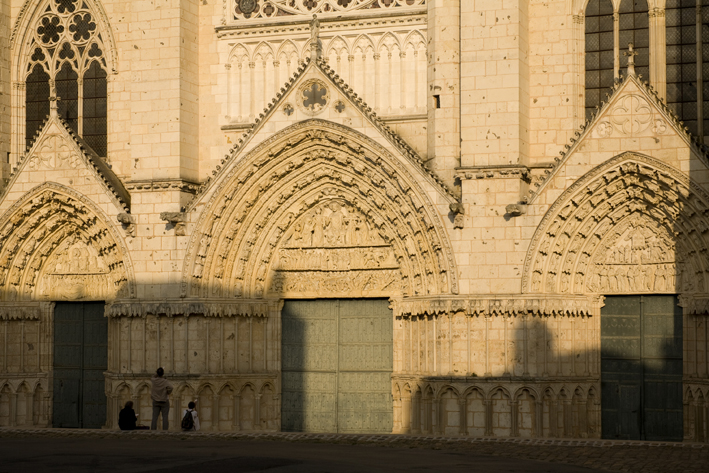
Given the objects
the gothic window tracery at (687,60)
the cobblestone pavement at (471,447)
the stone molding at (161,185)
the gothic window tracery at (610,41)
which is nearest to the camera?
the cobblestone pavement at (471,447)

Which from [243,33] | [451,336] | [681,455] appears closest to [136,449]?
[451,336]

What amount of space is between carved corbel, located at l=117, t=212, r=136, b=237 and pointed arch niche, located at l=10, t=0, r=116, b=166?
2.28 metres

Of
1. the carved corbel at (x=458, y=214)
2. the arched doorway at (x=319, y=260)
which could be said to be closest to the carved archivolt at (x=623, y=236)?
the carved corbel at (x=458, y=214)

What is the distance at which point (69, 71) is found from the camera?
24.1 m

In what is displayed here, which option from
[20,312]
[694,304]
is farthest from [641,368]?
[20,312]

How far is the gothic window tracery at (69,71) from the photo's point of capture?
23.8m

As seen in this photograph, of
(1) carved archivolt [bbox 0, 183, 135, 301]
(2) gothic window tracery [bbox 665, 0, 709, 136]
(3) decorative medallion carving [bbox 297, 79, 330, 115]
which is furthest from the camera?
(1) carved archivolt [bbox 0, 183, 135, 301]

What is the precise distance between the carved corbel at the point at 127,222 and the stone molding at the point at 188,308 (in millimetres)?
1331

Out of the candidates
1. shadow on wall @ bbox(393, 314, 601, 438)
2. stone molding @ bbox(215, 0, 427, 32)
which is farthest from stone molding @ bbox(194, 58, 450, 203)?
shadow on wall @ bbox(393, 314, 601, 438)

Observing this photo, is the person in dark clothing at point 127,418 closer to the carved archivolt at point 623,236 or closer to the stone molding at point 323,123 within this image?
the stone molding at point 323,123

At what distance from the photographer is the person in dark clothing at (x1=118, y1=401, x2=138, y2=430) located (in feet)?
67.1

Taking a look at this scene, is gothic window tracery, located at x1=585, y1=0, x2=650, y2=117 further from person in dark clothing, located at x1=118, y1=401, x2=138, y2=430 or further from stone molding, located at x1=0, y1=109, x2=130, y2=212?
person in dark clothing, located at x1=118, y1=401, x2=138, y2=430

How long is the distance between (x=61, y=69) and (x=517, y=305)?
1088 centimetres

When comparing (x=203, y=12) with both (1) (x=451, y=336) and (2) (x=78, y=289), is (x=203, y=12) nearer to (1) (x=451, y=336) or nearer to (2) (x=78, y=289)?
(2) (x=78, y=289)
